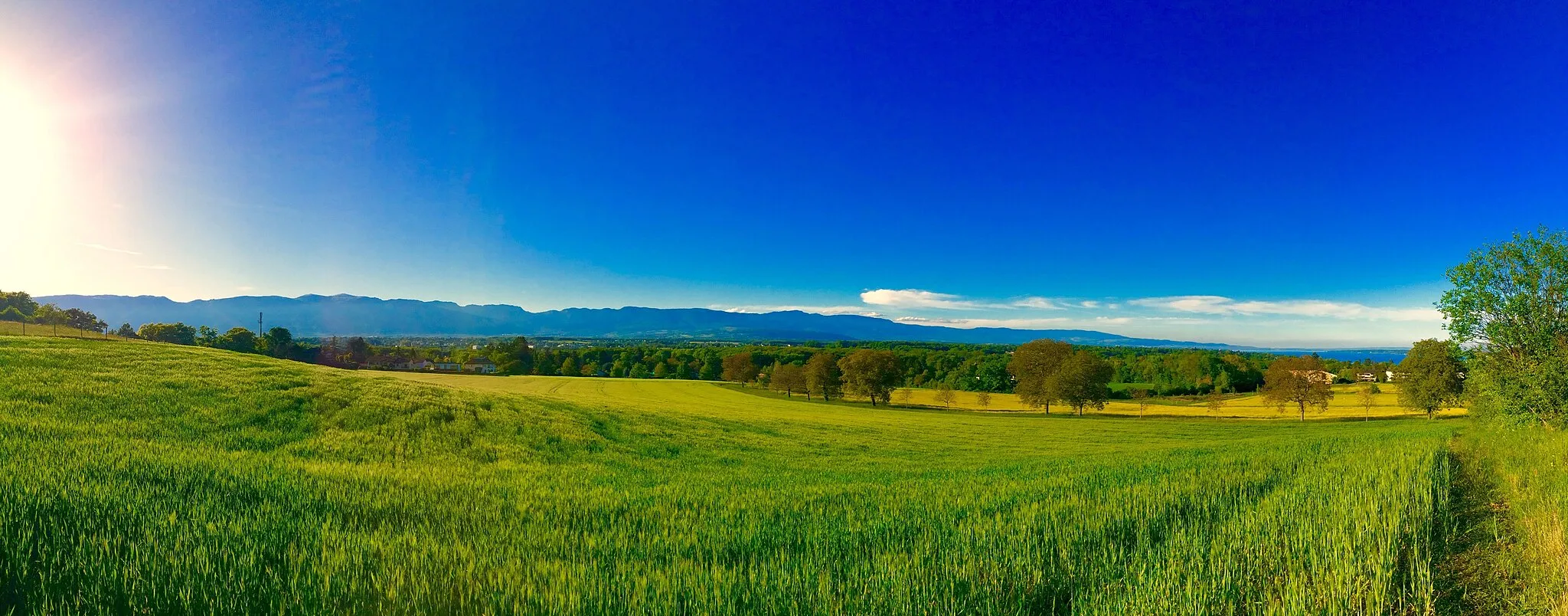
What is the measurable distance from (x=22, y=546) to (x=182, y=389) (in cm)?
1618

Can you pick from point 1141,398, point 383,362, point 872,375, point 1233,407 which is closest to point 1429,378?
point 1233,407

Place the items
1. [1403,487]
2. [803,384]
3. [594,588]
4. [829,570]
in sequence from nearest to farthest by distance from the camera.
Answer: [594,588] → [829,570] → [1403,487] → [803,384]

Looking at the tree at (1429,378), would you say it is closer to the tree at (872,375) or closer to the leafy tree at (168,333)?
the tree at (872,375)

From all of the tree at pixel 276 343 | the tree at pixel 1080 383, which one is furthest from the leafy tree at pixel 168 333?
the tree at pixel 1080 383

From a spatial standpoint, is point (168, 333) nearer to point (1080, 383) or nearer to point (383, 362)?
point (383, 362)

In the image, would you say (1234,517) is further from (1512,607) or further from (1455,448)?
(1455,448)

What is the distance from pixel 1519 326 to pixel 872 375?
192 feet

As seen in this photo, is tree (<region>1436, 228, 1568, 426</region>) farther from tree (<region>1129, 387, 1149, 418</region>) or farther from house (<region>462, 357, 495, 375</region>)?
house (<region>462, 357, 495, 375</region>)

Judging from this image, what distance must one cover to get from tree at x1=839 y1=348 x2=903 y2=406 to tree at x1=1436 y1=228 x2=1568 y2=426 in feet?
185

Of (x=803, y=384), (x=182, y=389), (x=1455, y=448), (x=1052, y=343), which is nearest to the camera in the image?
(x=182, y=389)

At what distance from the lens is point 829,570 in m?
4.27

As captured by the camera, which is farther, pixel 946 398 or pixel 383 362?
pixel 383 362

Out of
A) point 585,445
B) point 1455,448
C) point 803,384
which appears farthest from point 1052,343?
point 585,445

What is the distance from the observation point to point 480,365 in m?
110
